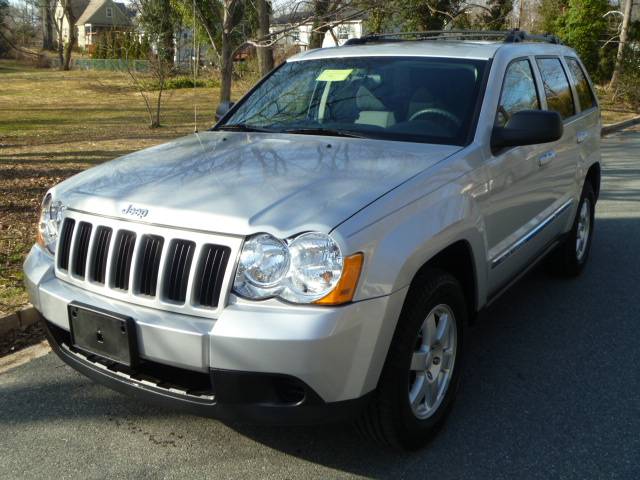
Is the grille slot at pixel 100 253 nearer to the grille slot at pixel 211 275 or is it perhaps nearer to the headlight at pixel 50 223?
the headlight at pixel 50 223

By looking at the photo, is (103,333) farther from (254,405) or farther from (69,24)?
(69,24)

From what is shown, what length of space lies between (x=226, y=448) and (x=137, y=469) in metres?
0.40

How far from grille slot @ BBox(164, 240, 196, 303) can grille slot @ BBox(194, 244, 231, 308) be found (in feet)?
0.20

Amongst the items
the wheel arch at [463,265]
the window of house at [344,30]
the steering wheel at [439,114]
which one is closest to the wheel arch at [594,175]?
the steering wheel at [439,114]

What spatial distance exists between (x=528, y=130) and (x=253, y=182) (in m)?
1.51

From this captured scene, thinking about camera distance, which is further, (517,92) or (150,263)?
(517,92)

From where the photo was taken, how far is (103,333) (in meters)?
2.77

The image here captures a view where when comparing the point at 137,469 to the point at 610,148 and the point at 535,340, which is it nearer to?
the point at 535,340

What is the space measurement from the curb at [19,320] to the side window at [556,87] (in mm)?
3709

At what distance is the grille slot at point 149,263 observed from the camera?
2.71 meters

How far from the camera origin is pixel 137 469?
3.00 metres

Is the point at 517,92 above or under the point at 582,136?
above

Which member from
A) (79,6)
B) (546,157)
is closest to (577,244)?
(546,157)

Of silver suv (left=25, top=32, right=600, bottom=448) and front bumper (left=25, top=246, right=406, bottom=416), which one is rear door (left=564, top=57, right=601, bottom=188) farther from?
front bumper (left=25, top=246, right=406, bottom=416)
